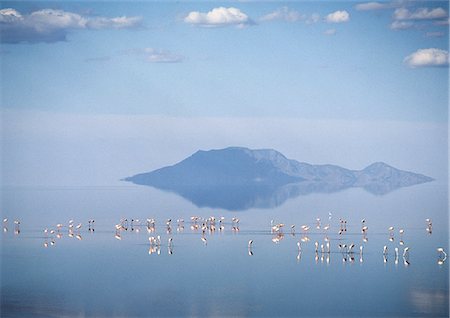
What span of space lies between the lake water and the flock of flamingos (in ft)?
0.67

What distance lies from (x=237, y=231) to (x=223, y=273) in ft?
45.5

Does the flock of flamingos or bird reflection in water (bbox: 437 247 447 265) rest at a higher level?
the flock of flamingos

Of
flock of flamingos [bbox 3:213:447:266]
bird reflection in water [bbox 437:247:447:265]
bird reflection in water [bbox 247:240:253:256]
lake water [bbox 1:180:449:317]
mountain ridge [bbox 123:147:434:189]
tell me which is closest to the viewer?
lake water [bbox 1:180:449:317]

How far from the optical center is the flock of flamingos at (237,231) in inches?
1432

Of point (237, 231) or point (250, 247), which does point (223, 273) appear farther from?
point (237, 231)

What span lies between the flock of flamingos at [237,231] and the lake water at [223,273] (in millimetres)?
204

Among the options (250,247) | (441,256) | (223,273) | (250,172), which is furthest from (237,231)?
(250,172)

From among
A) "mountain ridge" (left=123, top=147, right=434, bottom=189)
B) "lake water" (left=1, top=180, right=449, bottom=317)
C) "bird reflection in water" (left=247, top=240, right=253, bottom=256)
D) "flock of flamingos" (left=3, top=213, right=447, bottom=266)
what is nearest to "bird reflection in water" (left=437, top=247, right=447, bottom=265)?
"flock of flamingos" (left=3, top=213, right=447, bottom=266)

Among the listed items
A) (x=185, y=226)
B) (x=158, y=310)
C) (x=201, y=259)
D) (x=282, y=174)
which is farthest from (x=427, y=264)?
(x=282, y=174)

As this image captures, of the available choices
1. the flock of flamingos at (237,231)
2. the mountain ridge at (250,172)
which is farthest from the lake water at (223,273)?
A: the mountain ridge at (250,172)

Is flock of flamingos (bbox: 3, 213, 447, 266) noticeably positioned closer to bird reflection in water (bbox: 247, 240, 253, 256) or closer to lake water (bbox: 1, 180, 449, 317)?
bird reflection in water (bbox: 247, 240, 253, 256)

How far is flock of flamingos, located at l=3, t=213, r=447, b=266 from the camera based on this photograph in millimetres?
36375

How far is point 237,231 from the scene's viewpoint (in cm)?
4591

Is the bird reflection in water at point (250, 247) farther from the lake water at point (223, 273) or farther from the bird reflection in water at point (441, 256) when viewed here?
the bird reflection in water at point (441, 256)
